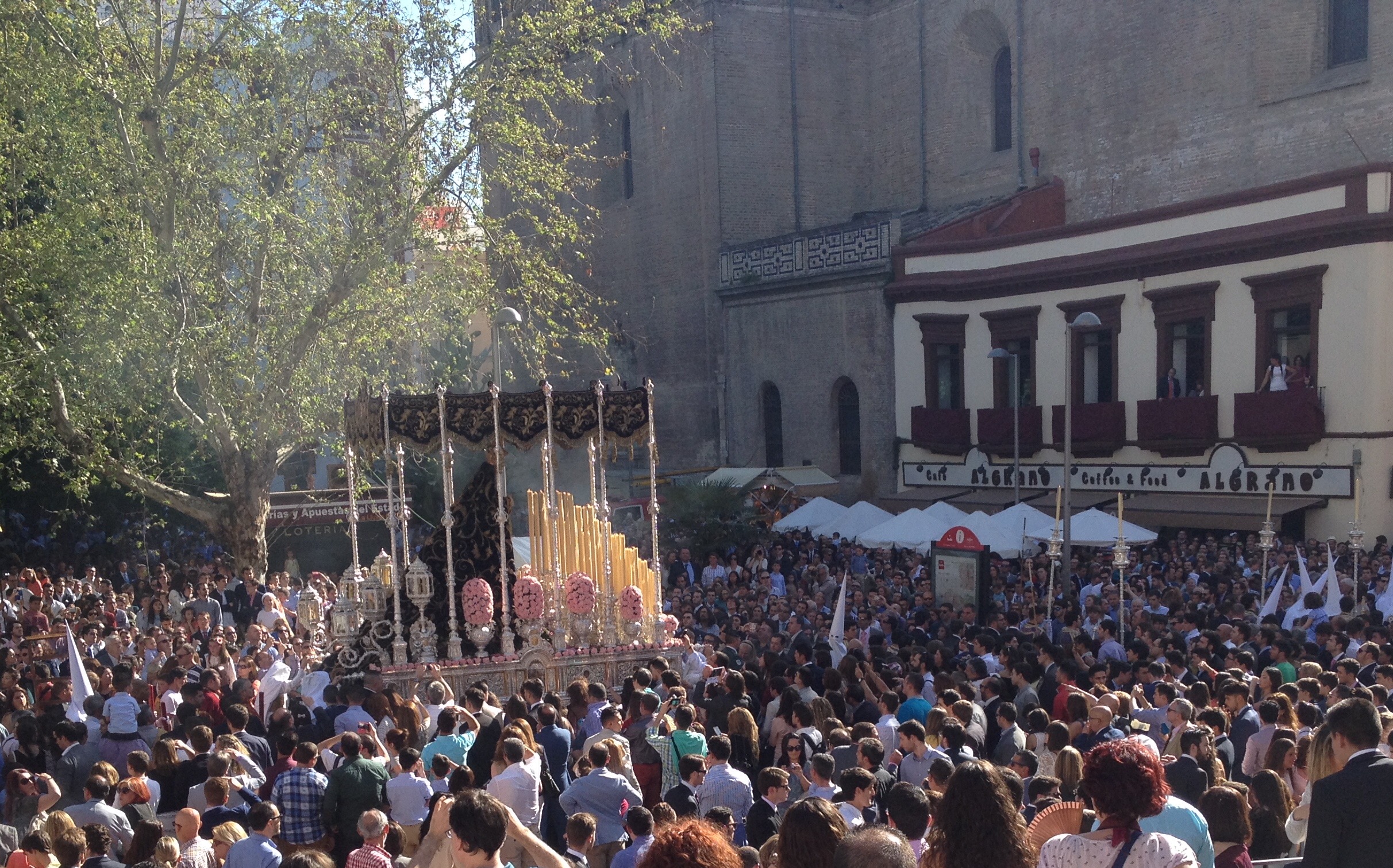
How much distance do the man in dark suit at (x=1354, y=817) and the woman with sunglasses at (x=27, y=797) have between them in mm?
6597

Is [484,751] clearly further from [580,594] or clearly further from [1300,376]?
[1300,376]

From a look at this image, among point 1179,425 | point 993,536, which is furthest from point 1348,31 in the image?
point 993,536

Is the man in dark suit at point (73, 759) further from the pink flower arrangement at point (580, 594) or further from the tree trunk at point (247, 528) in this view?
the tree trunk at point (247, 528)

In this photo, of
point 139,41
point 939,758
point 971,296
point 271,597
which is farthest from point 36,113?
point 971,296

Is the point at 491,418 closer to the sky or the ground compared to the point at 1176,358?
closer to the ground

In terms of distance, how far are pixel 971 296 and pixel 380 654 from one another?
57.5ft

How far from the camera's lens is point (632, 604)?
1370 cm

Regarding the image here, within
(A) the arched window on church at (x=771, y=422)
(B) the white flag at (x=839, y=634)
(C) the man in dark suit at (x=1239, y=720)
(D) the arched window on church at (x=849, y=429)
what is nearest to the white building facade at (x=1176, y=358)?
(D) the arched window on church at (x=849, y=429)

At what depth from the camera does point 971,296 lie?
90.7ft

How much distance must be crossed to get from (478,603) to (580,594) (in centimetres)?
101

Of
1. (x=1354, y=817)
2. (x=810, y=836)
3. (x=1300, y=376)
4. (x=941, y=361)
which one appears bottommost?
(x=1354, y=817)

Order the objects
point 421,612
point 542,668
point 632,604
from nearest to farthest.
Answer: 1. point 421,612
2. point 542,668
3. point 632,604

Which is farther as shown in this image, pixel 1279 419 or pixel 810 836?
pixel 1279 419

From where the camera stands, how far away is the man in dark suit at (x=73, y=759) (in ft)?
29.1
